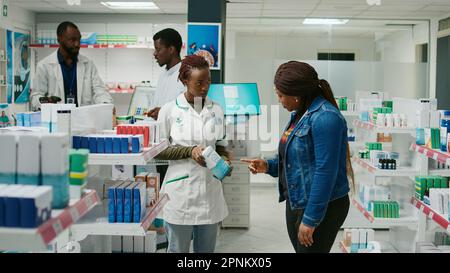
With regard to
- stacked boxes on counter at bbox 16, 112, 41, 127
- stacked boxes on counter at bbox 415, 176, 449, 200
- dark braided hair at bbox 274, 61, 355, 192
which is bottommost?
stacked boxes on counter at bbox 415, 176, 449, 200

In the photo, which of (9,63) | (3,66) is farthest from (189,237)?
(9,63)

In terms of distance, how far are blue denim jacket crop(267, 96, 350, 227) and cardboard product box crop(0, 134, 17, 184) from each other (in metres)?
1.42

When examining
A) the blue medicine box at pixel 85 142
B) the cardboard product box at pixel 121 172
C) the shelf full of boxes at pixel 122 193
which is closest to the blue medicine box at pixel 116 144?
the shelf full of boxes at pixel 122 193

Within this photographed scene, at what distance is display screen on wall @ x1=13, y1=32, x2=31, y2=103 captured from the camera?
9438mm

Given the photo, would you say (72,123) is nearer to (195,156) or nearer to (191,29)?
(195,156)

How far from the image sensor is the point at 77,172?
1832mm

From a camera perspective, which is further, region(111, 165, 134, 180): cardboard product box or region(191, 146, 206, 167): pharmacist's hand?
region(111, 165, 134, 180): cardboard product box

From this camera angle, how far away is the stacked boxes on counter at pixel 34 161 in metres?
1.66

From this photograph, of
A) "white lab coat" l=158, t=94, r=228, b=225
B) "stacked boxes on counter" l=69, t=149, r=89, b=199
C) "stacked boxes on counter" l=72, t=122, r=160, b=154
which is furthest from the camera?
"white lab coat" l=158, t=94, r=228, b=225

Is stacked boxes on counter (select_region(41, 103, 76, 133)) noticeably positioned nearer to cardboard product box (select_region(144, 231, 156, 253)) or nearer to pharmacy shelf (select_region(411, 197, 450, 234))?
cardboard product box (select_region(144, 231, 156, 253))

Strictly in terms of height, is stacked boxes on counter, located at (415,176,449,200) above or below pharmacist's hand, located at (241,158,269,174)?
below

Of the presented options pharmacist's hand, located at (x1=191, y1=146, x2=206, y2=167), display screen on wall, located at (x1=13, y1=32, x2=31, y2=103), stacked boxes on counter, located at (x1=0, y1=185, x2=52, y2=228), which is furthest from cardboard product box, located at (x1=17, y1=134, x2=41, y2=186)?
display screen on wall, located at (x1=13, y1=32, x2=31, y2=103)

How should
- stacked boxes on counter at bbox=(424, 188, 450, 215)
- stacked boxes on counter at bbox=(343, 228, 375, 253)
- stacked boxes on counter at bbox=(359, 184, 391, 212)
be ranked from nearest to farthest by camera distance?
stacked boxes on counter at bbox=(424, 188, 450, 215)
stacked boxes on counter at bbox=(343, 228, 375, 253)
stacked boxes on counter at bbox=(359, 184, 391, 212)

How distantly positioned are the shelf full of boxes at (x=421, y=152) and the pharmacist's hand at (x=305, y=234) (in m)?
1.41
